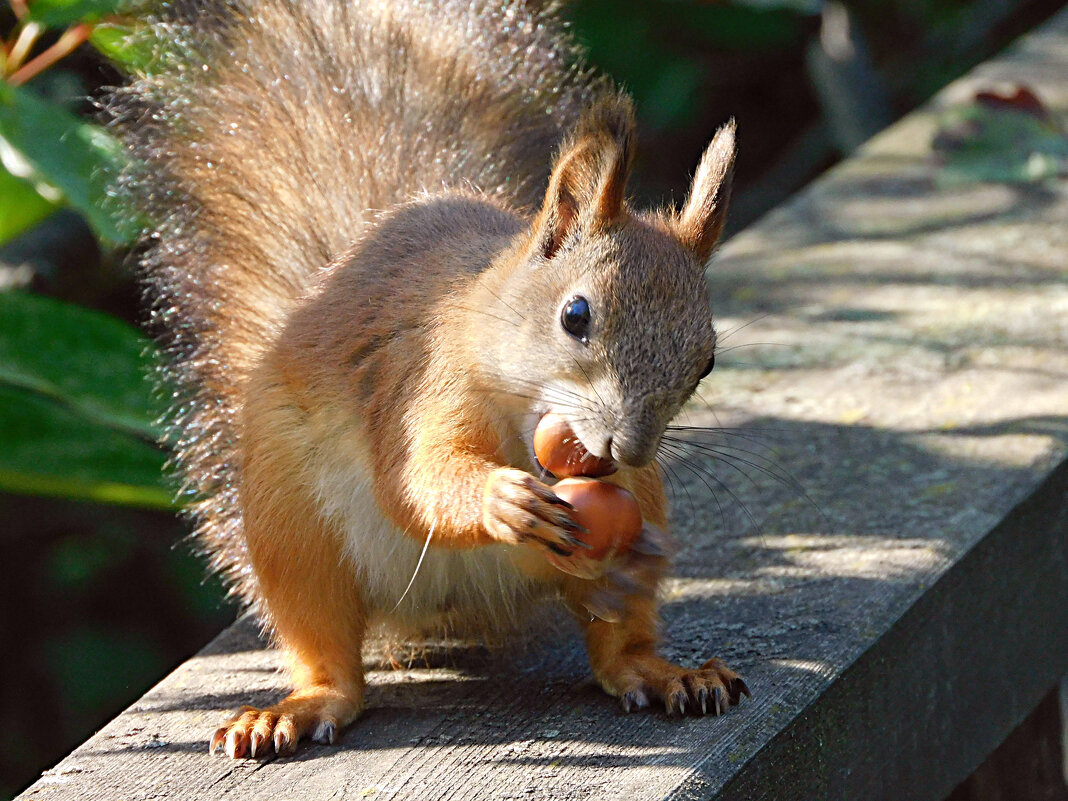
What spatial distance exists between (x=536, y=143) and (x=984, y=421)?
0.81 m

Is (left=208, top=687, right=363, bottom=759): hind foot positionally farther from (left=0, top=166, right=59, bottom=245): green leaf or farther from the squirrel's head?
(left=0, top=166, right=59, bottom=245): green leaf

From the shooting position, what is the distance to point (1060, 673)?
1992mm

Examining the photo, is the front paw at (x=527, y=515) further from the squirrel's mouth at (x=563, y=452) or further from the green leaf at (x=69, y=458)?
the green leaf at (x=69, y=458)

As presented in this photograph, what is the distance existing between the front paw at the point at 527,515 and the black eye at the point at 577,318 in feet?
0.57

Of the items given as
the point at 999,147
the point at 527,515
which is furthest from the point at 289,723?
the point at 999,147

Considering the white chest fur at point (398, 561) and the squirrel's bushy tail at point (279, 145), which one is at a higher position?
the squirrel's bushy tail at point (279, 145)

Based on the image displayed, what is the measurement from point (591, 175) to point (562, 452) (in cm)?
34

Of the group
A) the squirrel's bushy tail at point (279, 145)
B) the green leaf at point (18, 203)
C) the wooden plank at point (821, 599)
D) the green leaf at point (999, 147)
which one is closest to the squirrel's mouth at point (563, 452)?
the wooden plank at point (821, 599)

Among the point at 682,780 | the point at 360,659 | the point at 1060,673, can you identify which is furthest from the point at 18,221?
the point at 1060,673

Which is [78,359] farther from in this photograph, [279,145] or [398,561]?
[398,561]

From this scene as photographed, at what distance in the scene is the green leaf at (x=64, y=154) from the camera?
6.48 ft

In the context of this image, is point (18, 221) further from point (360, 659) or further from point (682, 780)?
point (682, 780)

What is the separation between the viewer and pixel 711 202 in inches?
65.3

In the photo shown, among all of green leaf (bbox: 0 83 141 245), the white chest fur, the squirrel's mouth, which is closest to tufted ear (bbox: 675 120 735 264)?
the squirrel's mouth
